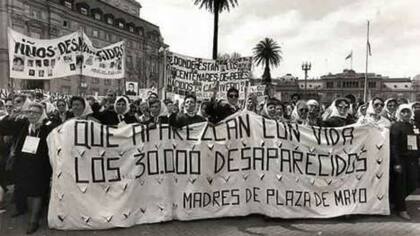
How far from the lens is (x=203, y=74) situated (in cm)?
1116

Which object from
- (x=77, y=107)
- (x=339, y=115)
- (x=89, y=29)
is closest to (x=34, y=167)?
(x=77, y=107)

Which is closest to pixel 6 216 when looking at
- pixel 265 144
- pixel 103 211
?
pixel 103 211

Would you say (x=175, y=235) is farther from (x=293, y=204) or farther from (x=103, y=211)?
(x=293, y=204)

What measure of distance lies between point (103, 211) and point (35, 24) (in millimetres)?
60488

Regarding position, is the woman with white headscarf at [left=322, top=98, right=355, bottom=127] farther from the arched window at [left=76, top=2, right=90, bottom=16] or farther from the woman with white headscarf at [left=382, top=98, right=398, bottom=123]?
the arched window at [left=76, top=2, right=90, bottom=16]

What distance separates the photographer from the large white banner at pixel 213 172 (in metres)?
6.26

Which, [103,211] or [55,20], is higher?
[55,20]

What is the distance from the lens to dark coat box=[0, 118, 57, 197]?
6.32 metres

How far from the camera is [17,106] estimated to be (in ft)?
25.5

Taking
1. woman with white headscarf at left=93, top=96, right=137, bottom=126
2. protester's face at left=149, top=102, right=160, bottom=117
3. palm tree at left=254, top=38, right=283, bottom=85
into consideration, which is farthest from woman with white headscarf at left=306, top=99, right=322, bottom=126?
palm tree at left=254, top=38, right=283, bottom=85

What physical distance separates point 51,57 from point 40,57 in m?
0.27

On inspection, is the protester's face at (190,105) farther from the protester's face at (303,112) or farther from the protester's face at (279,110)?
the protester's face at (303,112)

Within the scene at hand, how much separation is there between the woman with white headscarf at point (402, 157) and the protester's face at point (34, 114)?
533 cm

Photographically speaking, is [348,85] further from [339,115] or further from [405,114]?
[339,115]
